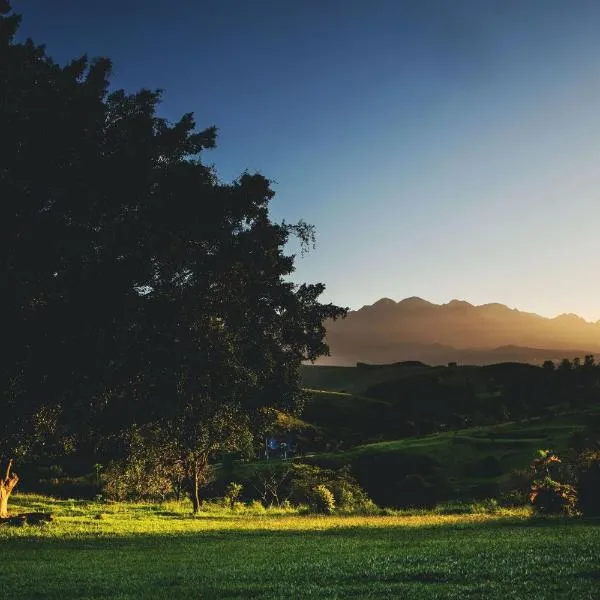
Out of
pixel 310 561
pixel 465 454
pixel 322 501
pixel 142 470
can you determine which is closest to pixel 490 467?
pixel 465 454

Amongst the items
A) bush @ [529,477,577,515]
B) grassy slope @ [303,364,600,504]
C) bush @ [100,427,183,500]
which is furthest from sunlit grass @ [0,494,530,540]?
grassy slope @ [303,364,600,504]

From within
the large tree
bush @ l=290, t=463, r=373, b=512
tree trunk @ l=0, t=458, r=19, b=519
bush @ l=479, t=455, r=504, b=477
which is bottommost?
bush @ l=479, t=455, r=504, b=477

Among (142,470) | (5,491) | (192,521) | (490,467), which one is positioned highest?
(5,491)

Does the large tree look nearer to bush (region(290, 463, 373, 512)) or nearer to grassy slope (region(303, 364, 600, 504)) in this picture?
bush (region(290, 463, 373, 512))

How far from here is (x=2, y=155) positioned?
90.4ft

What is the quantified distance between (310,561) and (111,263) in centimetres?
1434

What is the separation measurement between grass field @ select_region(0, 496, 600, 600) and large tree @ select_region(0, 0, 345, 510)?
5612mm

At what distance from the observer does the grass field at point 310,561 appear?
13.8 m

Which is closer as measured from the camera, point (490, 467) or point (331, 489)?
point (331, 489)

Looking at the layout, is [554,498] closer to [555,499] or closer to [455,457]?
[555,499]

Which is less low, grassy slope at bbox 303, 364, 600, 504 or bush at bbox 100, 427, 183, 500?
bush at bbox 100, 427, 183, 500

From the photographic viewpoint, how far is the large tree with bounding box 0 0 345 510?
87.1 feet

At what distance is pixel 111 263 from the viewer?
27.1m

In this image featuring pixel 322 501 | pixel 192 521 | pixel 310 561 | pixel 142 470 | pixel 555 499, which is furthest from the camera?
pixel 142 470
